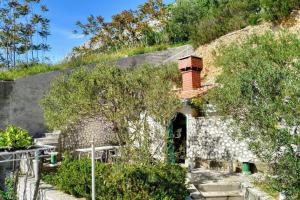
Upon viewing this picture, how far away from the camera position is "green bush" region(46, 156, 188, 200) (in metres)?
7.25

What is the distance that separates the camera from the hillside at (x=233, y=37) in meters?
19.1

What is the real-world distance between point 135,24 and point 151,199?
69.2 ft

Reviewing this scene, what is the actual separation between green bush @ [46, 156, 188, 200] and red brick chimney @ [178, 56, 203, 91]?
7.24 metres

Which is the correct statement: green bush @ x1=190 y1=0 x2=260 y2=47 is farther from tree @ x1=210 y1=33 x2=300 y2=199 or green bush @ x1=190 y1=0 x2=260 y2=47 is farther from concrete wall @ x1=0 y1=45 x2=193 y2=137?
tree @ x1=210 y1=33 x2=300 y2=199

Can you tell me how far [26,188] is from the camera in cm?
1050

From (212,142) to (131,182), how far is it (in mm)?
6751

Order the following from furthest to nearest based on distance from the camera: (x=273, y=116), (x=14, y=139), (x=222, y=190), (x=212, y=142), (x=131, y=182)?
(x=212, y=142)
(x=222, y=190)
(x=131, y=182)
(x=14, y=139)
(x=273, y=116)

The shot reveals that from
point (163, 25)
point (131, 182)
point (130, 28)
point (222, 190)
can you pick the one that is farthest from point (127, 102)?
point (163, 25)

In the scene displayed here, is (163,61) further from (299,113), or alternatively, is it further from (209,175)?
(299,113)

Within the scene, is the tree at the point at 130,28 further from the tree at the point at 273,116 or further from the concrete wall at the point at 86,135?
the tree at the point at 273,116

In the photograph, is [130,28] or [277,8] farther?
[130,28]

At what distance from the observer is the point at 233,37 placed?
70.6ft

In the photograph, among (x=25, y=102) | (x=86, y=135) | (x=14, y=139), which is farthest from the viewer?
(x=25, y=102)

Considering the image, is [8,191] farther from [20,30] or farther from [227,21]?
[227,21]
